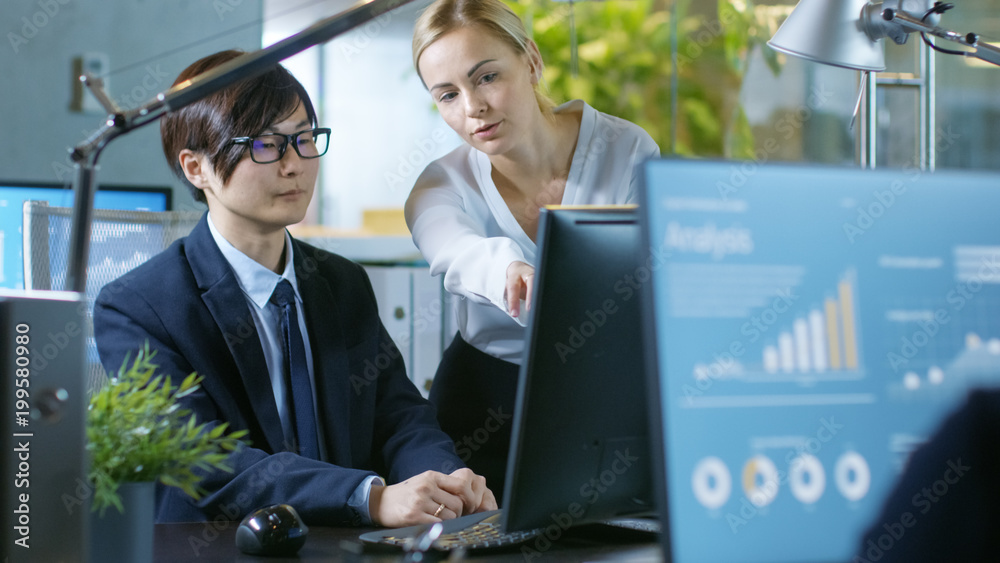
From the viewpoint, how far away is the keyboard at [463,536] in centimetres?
87

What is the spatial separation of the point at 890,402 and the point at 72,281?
632mm

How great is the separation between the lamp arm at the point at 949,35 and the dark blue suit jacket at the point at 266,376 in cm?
87

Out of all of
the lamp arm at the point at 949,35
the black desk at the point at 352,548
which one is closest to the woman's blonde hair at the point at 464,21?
the lamp arm at the point at 949,35

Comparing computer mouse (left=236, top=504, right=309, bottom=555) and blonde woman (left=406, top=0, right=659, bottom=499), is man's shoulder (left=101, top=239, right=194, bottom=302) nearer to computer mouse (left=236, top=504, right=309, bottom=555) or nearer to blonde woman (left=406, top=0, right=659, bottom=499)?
blonde woman (left=406, top=0, right=659, bottom=499)

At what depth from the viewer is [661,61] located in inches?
140

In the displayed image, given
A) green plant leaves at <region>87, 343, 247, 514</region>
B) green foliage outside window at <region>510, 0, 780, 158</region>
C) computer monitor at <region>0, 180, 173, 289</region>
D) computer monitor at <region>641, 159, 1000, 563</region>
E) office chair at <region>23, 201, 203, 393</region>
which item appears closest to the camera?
computer monitor at <region>641, 159, 1000, 563</region>

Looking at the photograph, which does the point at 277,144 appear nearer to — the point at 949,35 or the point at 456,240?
the point at 456,240

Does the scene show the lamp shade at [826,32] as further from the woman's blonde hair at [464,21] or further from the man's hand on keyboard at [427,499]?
the man's hand on keyboard at [427,499]

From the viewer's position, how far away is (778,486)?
62 centimetres

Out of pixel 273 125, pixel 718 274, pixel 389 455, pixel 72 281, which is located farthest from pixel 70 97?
pixel 718 274

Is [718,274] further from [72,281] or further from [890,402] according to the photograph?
[72,281]

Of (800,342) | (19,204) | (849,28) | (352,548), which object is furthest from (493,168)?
(19,204)

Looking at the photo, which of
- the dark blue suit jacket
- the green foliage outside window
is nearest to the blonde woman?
the dark blue suit jacket

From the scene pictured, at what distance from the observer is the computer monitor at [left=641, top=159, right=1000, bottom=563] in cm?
60
